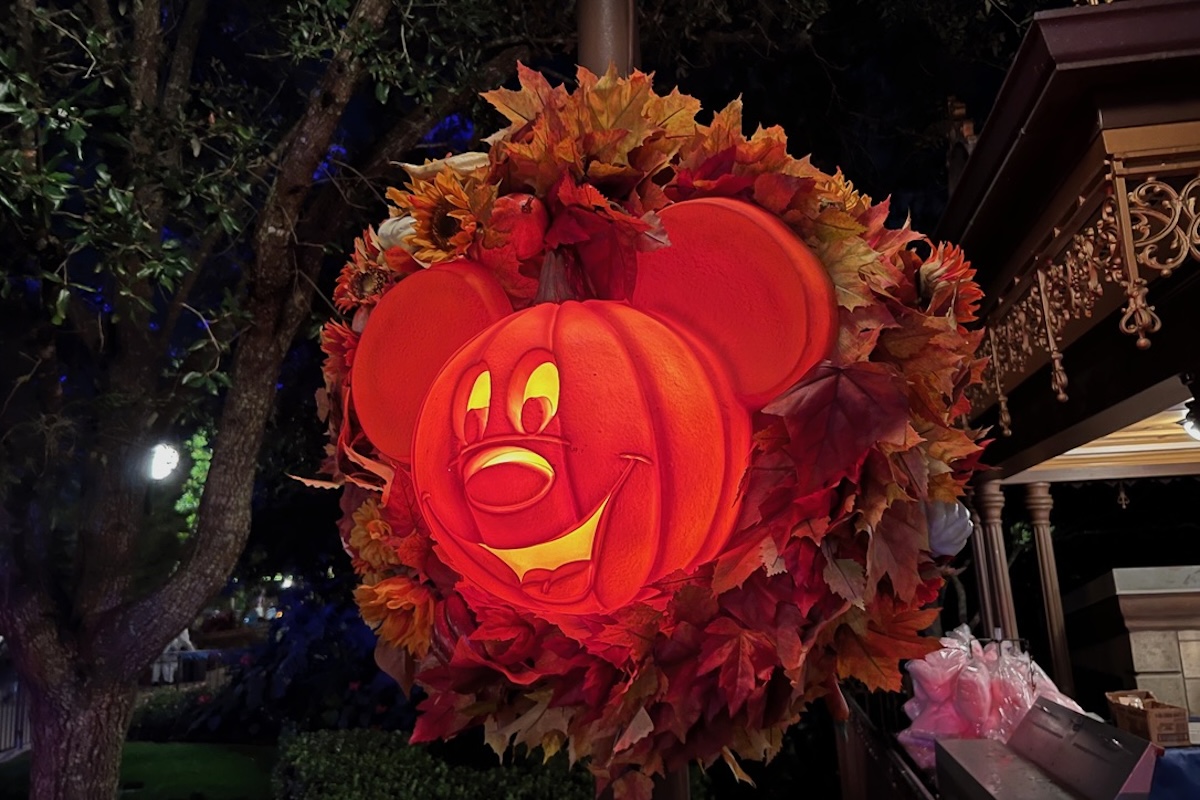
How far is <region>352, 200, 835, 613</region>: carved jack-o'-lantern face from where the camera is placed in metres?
0.91

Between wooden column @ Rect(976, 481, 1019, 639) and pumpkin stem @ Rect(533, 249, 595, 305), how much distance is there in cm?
513

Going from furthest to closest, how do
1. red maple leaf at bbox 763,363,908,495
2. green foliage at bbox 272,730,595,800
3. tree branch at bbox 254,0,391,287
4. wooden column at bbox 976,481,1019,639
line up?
green foliage at bbox 272,730,595,800 → wooden column at bbox 976,481,1019,639 → tree branch at bbox 254,0,391,287 → red maple leaf at bbox 763,363,908,495

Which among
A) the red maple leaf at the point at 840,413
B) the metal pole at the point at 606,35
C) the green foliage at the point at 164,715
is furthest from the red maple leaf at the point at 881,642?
the green foliage at the point at 164,715

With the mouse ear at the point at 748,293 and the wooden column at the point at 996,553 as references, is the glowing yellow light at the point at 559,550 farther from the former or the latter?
the wooden column at the point at 996,553

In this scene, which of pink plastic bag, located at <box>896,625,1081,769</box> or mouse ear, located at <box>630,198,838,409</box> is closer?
mouse ear, located at <box>630,198,838,409</box>

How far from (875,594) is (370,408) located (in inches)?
27.4

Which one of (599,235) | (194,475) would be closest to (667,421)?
(599,235)

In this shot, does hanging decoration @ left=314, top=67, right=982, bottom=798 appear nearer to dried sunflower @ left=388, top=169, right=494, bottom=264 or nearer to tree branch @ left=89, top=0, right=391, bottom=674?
dried sunflower @ left=388, top=169, right=494, bottom=264

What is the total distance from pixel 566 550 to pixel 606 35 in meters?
0.86

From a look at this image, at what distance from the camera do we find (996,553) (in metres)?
5.75

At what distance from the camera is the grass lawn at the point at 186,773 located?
828cm

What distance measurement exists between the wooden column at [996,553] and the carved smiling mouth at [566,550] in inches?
206

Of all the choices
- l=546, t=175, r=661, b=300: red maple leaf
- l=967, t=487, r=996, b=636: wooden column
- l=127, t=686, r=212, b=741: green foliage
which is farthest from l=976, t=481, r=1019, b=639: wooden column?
l=127, t=686, r=212, b=741: green foliage

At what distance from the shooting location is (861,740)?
512cm
